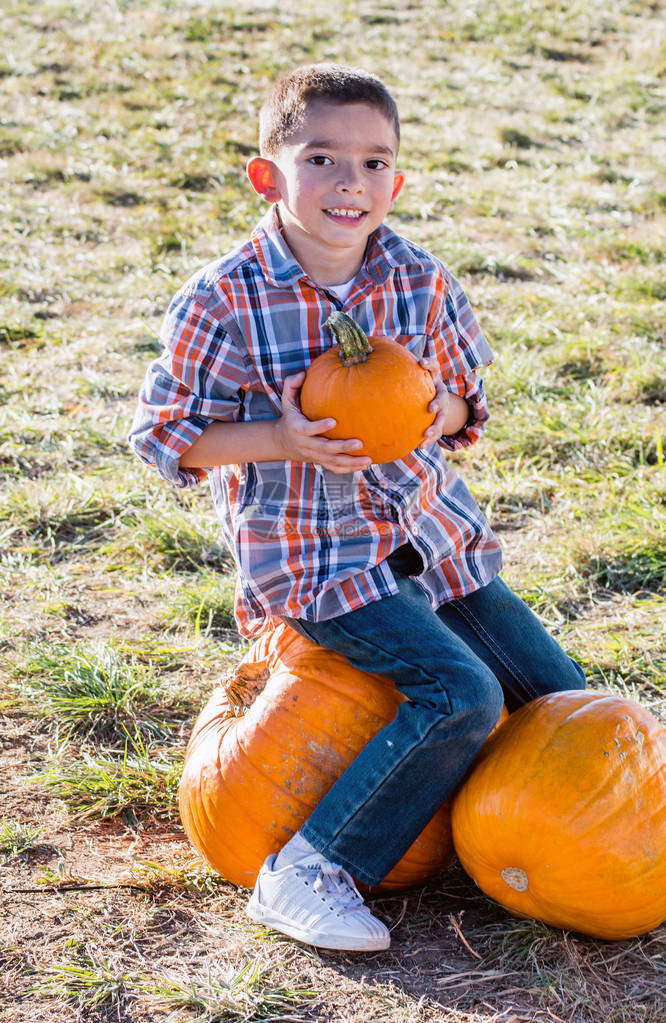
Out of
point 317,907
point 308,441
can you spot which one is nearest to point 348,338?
point 308,441

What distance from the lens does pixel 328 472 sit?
2.89 metres

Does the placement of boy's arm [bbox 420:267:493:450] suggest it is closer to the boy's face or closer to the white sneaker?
the boy's face

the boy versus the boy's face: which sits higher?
the boy's face

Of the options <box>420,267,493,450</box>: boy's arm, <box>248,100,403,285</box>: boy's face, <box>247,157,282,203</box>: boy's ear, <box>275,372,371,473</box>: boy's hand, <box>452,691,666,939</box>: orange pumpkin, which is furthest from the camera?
<box>420,267,493,450</box>: boy's arm

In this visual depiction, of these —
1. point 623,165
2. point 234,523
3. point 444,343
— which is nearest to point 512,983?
point 234,523

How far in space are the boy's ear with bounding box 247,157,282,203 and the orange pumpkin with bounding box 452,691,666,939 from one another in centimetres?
154

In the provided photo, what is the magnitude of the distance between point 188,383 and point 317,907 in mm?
1321

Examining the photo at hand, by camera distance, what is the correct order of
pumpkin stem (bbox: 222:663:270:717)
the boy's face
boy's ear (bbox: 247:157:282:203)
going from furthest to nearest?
pumpkin stem (bbox: 222:663:270:717), boy's ear (bbox: 247:157:282:203), the boy's face

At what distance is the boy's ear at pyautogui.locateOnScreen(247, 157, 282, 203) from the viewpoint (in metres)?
2.90

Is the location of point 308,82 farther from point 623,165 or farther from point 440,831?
point 623,165

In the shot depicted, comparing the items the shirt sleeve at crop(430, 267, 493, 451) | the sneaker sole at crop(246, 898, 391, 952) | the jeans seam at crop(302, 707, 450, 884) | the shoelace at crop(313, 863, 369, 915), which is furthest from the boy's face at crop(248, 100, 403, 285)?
the sneaker sole at crop(246, 898, 391, 952)

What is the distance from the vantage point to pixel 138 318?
688cm

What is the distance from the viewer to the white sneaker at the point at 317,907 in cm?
259

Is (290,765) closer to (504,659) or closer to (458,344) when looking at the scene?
(504,659)
